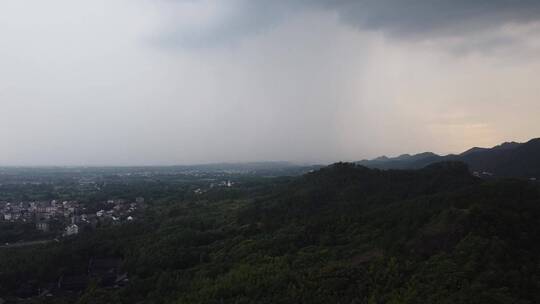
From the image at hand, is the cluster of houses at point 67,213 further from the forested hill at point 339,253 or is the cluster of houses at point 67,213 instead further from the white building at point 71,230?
the forested hill at point 339,253

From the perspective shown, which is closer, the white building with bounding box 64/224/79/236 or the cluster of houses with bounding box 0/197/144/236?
the white building with bounding box 64/224/79/236

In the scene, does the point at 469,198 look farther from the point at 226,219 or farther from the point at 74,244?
the point at 74,244

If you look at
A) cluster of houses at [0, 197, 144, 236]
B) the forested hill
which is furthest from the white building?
the forested hill

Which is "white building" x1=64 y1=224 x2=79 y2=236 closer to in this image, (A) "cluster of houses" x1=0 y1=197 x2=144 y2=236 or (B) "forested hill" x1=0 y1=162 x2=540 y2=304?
(A) "cluster of houses" x1=0 y1=197 x2=144 y2=236

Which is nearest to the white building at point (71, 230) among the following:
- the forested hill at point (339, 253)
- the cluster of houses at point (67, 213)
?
the cluster of houses at point (67, 213)

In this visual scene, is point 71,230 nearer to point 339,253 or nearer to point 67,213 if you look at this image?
point 67,213

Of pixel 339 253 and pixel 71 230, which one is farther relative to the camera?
pixel 71 230

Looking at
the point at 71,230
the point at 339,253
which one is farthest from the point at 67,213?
the point at 339,253
